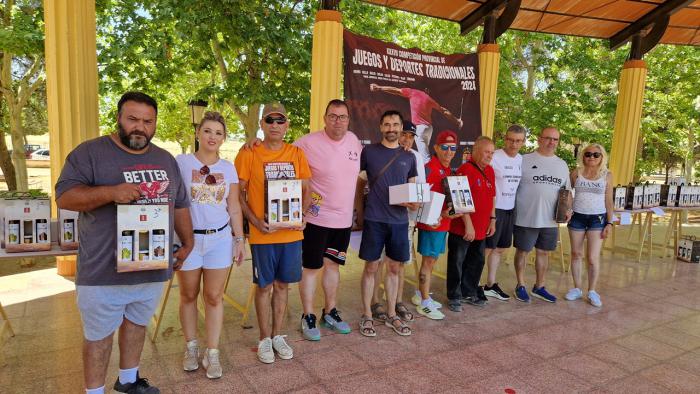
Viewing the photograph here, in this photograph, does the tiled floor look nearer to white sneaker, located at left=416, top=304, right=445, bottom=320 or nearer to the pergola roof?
white sneaker, located at left=416, top=304, right=445, bottom=320

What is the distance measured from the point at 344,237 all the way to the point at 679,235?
22.9 ft

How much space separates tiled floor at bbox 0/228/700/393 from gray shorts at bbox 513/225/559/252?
650mm

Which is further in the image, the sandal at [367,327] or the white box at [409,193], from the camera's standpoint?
the sandal at [367,327]

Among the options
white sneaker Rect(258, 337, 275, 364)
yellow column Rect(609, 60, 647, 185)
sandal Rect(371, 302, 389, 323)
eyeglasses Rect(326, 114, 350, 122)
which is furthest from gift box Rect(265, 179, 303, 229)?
yellow column Rect(609, 60, 647, 185)

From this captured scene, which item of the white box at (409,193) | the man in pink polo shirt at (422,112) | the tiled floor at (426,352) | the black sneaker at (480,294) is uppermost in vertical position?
the man in pink polo shirt at (422,112)

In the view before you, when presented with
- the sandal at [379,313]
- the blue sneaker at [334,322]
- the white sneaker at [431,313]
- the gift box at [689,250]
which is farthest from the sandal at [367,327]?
the gift box at [689,250]

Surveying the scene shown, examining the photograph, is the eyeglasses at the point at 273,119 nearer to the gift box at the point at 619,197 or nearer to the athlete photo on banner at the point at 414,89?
the athlete photo on banner at the point at 414,89

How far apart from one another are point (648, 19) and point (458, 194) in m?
6.27

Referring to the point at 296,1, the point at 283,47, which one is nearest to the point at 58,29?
the point at 283,47

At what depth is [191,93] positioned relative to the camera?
16.3 metres

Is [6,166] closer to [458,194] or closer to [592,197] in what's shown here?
[458,194]

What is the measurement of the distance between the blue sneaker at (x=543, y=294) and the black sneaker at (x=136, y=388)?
4107 mm

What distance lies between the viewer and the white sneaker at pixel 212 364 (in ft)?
9.79

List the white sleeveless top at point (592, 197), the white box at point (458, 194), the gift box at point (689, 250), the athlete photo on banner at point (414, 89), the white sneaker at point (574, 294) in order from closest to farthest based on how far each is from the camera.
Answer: the white box at point (458, 194) → the white sleeveless top at point (592, 197) → the white sneaker at point (574, 294) → the athlete photo on banner at point (414, 89) → the gift box at point (689, 250)
